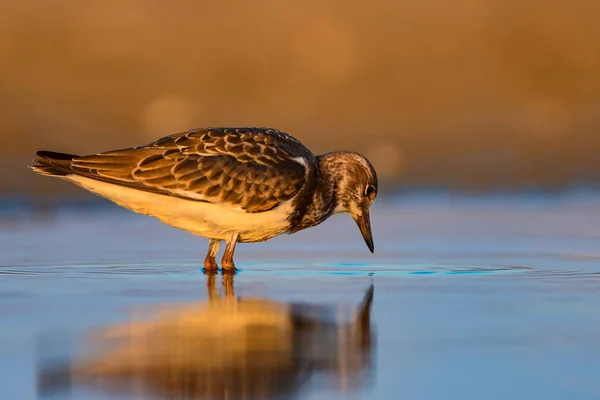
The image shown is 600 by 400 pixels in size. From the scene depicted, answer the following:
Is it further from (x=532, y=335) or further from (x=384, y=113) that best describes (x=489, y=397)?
(x=384, y=113)

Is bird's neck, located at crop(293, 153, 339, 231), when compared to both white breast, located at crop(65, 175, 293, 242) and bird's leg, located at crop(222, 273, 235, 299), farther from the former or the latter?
bird's leg, located at crop(222, 273, 235, 299)

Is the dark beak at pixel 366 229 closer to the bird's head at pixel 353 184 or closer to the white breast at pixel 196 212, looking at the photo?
the bird's head at pixel 353 184

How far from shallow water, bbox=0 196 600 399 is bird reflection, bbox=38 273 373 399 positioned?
0.04 feet

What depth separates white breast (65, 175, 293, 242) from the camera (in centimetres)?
988

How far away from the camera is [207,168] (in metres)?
9.93

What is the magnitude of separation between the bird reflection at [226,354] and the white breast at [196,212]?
6.90ft

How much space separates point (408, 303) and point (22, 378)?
2748 millimetres

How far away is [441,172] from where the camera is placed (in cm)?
1647

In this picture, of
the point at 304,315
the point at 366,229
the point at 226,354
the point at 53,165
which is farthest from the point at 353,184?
the point at 226,354

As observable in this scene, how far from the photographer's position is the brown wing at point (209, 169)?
9.82 m

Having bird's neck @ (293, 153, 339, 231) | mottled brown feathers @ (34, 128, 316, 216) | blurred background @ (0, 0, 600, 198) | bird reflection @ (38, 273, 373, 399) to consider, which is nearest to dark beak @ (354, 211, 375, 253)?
bird's neck @ (293, 153, 339, 231)

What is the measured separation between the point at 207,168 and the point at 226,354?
12.6 ft

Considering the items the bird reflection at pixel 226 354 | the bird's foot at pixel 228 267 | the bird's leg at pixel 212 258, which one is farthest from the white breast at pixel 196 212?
the bird reflection at pixel 226 354

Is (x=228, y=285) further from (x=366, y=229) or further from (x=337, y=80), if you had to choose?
(x=337, y=80)
